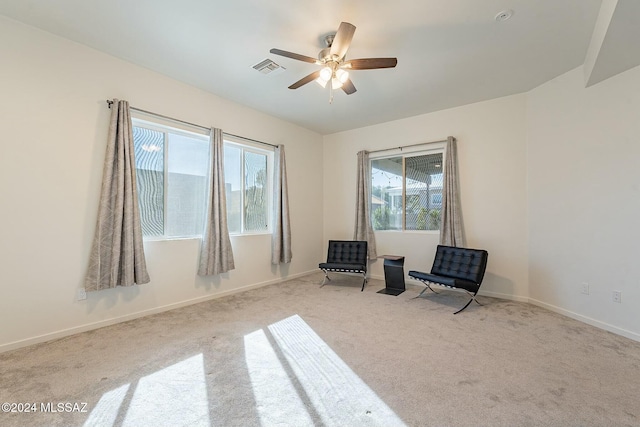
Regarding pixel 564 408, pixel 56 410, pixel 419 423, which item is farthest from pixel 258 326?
pixel 564 408

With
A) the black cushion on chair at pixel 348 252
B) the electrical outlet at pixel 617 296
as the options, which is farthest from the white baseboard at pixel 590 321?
the black cushion on chair at pixel 348 252

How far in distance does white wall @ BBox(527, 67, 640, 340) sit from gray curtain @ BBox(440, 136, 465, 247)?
912 mm

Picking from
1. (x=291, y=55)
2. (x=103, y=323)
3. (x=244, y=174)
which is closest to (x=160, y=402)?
(x=103, y=323)

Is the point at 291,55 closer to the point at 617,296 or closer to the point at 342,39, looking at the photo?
the point at 342,39

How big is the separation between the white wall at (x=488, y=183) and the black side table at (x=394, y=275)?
1.97 feet

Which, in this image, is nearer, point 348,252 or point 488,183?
point 488,183

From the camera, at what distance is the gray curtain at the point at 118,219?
2.96m

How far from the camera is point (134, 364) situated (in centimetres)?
229

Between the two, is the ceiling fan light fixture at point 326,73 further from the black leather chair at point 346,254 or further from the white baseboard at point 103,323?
the white baseboard at point 103,323

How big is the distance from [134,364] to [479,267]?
12.8ft

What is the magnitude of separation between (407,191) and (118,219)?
4347 mm

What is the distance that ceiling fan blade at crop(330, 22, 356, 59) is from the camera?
2.23 m

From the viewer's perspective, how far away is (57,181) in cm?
280

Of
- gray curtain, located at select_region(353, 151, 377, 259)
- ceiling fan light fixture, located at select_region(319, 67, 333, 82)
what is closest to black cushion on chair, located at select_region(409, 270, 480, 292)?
gray curtain, located at select_region(353, 151, 377, 259)
